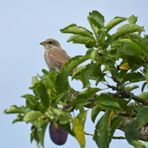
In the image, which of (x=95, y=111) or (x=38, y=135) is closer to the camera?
(x=38, y=135)

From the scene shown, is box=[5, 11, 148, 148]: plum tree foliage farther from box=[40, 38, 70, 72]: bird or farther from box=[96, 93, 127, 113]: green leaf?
box=[40, 38, 70, 72]: bird

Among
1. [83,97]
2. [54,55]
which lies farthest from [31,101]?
[54,55]

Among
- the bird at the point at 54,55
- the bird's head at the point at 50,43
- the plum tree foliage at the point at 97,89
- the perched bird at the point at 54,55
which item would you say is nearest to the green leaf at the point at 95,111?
the plum tree foliage at the point at 97,89

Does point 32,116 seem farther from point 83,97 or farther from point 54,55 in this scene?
point 54,55

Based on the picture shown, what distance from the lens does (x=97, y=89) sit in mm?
4773

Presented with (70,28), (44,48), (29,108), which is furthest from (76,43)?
(44,48)

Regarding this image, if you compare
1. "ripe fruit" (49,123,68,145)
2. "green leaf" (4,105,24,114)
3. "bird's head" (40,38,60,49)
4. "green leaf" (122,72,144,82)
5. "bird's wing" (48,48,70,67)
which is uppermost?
"bird's head" (40,38,60,49)

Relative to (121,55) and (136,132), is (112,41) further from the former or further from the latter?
(136,132)

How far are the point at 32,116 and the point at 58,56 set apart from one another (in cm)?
952

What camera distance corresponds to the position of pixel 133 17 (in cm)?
546

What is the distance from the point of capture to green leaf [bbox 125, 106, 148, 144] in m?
4.79

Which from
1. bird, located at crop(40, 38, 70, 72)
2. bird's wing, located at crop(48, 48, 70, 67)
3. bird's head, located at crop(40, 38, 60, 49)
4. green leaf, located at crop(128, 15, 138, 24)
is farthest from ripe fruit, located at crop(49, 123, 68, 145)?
bird's head, located at crop(40, 38, 60, 49)

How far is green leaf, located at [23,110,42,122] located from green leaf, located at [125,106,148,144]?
0.80m

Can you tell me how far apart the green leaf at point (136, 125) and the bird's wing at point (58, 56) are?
785cm
